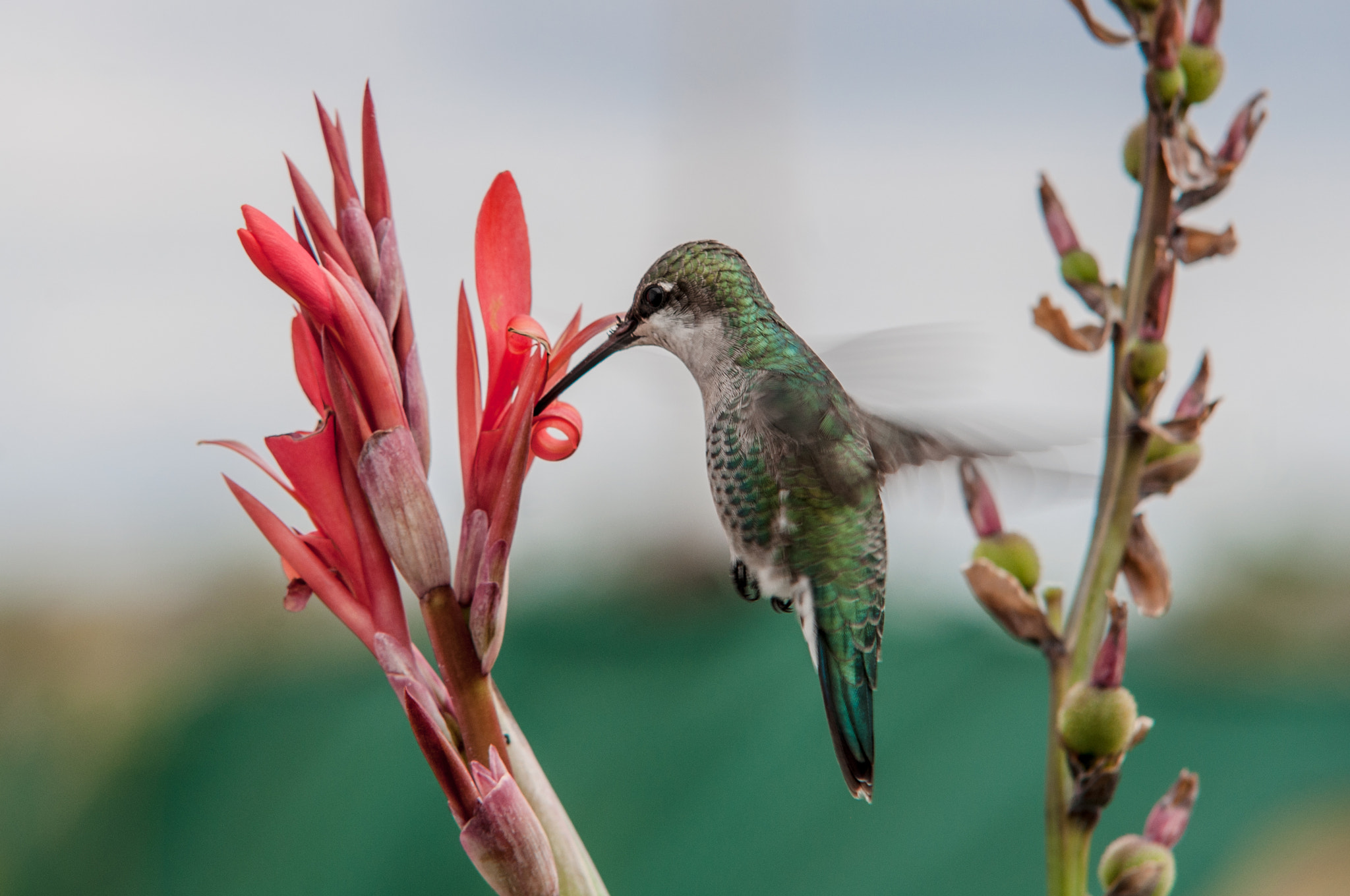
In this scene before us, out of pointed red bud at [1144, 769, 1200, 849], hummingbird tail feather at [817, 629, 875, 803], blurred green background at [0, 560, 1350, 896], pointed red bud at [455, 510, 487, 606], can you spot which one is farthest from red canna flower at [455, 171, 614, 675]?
blurred green background at [0, 560, 1350, 896]

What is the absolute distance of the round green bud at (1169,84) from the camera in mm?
376

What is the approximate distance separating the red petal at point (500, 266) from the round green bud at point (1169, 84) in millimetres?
253

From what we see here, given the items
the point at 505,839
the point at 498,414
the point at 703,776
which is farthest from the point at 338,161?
the point at 703,776

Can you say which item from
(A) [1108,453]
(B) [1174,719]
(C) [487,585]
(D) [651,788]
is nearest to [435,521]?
(C) [487,585]

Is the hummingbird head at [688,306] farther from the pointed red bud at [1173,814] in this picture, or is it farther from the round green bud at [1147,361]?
the pointed red bud at [1173,814]

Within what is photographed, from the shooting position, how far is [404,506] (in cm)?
37

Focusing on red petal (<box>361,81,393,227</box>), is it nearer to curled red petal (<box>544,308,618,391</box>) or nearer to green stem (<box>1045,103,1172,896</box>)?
curled red petal (<box>544,308,618,391</box>)

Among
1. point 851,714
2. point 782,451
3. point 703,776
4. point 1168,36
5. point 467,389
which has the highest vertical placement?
point 1168,36

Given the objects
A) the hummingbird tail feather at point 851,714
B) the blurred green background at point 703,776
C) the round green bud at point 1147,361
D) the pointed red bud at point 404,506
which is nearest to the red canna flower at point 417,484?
the pointed red bud at point 404,506

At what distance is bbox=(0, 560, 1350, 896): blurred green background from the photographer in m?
1.49

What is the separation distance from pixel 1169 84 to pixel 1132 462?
0.48 ft

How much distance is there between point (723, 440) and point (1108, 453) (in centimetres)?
20

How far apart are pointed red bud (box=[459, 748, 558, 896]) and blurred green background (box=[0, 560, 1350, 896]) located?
1.14m

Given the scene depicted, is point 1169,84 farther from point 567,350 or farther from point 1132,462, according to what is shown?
point 567,350
